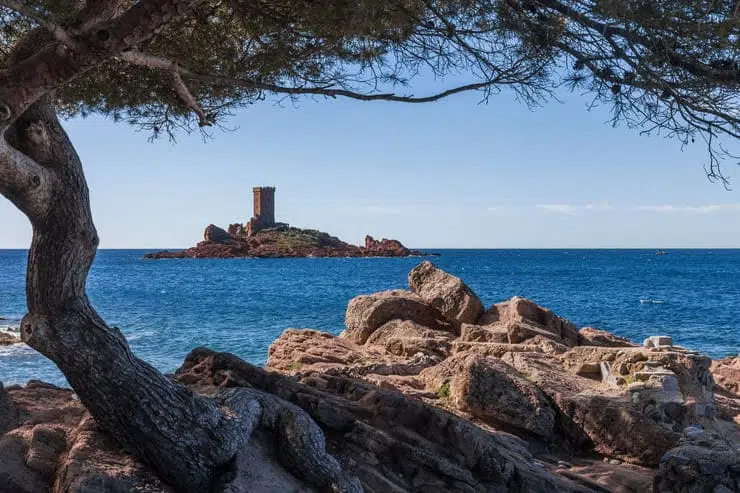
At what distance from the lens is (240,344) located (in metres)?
21.8

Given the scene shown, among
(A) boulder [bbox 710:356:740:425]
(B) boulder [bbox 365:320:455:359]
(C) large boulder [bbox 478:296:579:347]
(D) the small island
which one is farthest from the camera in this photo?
(D) the small island

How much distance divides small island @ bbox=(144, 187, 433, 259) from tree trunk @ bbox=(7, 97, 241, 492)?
329 ft

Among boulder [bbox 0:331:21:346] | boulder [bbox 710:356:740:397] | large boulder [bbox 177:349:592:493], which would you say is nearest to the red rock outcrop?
large boulder [bbox 177:349:592:493]

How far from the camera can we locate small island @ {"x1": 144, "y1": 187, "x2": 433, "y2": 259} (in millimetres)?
107938

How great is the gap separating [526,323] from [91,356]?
745 cm

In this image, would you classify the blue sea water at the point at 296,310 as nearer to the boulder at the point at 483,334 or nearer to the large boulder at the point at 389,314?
the large boulder at the point at 389,314

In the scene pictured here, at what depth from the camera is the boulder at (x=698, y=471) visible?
5.75 meters

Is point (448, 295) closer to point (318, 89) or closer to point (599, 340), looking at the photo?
point (599, 340)

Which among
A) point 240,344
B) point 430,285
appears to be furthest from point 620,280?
point 430,285

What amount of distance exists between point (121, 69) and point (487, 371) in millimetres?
5383

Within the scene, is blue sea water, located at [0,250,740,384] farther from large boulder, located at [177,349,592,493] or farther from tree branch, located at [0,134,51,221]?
tree branch, located at [0,134,51,221]

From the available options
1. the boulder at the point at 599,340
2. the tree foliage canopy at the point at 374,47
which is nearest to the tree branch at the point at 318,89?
the tree foliage canopy at the point at 374,47

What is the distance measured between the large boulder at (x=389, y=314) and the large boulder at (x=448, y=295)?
193 millimetres

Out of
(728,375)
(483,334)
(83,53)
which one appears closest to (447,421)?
(83,53)
